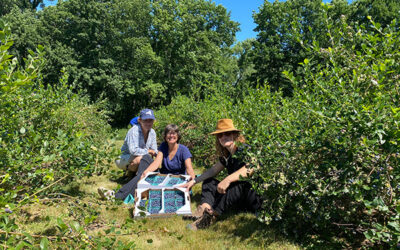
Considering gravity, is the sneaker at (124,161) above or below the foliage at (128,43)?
below

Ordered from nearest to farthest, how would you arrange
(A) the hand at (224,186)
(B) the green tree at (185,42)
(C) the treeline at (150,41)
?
(A) the hand at (224,186)
(C) the treeline at (150,41)
(B) the green tree at (185,42)

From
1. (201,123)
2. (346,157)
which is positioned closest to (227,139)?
(346,157)

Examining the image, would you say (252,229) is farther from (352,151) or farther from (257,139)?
(352,151)

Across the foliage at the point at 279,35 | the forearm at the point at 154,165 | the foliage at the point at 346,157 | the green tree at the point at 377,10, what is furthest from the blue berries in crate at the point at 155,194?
the green tree at the point at 377,10

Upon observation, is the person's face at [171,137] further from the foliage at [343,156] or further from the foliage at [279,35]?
the foliage at [279,35]

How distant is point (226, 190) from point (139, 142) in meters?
1.98

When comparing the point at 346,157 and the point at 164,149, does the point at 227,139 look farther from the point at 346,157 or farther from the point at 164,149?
the point at 346,157

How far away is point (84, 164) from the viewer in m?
2.66

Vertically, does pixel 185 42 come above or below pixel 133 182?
above

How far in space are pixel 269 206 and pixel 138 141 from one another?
8.89ft

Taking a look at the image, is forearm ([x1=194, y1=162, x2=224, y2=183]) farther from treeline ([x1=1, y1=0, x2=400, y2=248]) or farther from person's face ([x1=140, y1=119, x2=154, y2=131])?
person's face ([x1=140, y1=119, x2=154, y2=131])

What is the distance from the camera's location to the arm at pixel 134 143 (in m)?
4.28

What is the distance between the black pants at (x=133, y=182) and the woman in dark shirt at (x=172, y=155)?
0.24 meters

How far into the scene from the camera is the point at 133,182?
3.79m
